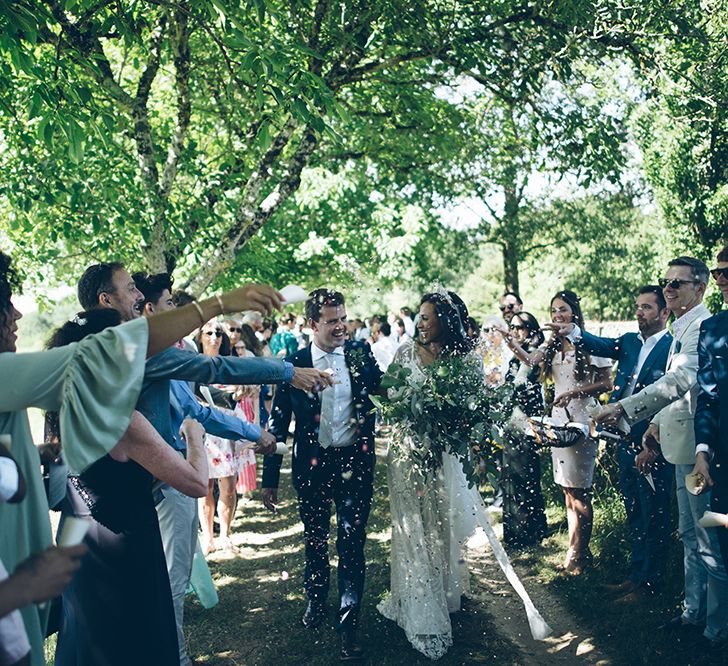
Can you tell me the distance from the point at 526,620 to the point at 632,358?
95.7 inches

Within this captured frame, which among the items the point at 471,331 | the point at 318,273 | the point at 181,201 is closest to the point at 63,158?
the point at 181,201

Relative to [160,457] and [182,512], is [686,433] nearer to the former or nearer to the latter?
[182,512]

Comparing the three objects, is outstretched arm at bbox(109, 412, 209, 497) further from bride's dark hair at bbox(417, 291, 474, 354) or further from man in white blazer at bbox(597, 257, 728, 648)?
man in white blazer at bbox(597, 257, 728, 648)

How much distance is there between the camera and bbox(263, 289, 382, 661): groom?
550 cm

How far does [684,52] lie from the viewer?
678 centimetres

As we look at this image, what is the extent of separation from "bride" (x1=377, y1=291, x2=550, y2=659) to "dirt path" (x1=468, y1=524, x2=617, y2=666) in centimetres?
27

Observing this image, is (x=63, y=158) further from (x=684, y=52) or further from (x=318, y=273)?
(x=318, y=273)

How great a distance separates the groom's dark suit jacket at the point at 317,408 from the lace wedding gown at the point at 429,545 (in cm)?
23

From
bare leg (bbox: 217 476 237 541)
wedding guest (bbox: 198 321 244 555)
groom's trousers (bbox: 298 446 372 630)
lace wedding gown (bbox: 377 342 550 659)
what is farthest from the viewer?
bare leg (bbox: 217 476 237 541)

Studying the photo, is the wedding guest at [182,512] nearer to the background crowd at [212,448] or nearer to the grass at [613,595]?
the background crowd at [212,448]

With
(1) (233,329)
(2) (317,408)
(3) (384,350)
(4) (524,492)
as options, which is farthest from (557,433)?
(3) (384,350)

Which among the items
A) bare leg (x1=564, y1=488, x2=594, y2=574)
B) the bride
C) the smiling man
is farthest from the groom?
bare leg (x1=564, y1=488, x2=594, y2=574)

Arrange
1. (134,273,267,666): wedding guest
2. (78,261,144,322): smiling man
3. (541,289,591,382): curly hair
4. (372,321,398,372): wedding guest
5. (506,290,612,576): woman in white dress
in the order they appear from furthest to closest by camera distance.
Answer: (372,321,398,372): wedding guest, (541,289,591,382): curly hair, (506,290,612,576): woman in white dress, (134,273,267,666): wedding guest, (78,261,144,322): smiling man

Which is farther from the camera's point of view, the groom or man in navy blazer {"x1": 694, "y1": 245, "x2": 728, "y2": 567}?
the groom
